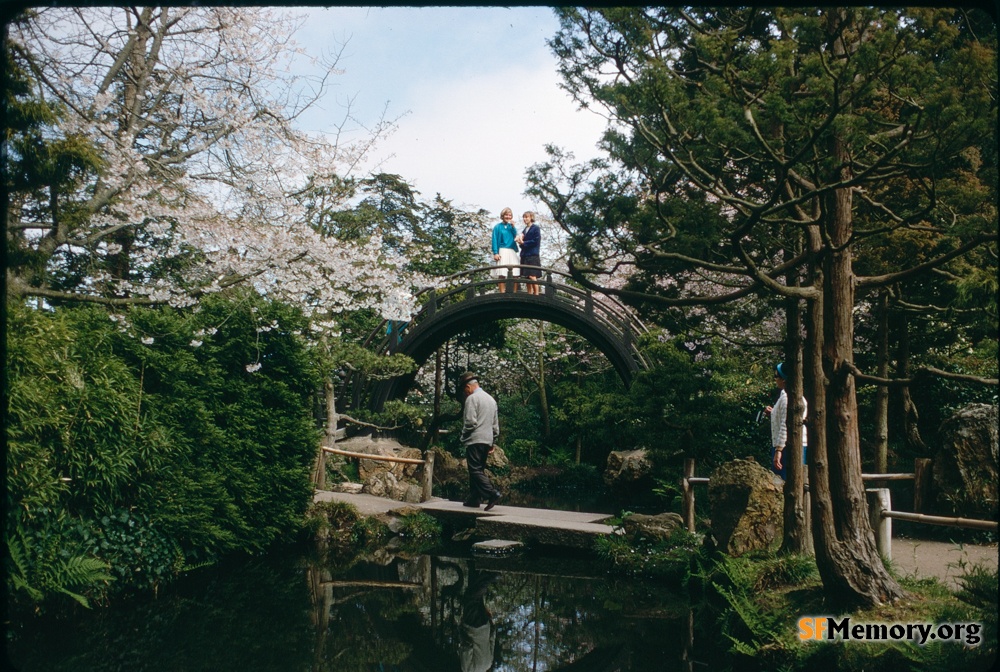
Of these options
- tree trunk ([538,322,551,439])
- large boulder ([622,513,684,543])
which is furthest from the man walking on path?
tree trunk ([538,322,551,439])

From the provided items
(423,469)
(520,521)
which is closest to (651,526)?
(520,521)

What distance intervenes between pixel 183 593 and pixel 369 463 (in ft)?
24.1

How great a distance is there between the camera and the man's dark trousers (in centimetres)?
1019

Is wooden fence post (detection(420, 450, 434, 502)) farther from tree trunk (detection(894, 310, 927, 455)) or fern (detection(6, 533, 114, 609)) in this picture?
tree trunk (detection(894, 310, 927, 455))

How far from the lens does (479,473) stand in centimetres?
1043

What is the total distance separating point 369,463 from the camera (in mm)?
14172

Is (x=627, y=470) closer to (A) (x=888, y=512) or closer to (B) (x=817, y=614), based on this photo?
(A) (x=888, y=512)

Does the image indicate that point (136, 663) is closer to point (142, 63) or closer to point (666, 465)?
point (142, 63)

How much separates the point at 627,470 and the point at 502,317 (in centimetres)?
432

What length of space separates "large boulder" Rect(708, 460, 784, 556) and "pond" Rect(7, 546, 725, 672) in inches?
31.6

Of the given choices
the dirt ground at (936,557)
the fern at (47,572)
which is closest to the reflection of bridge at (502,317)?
the dirt ground at (936,557)

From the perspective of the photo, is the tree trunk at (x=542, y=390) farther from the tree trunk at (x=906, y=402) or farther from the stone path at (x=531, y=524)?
the tree trunk at (x=906, y=402)

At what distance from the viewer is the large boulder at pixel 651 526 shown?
27.9 feet

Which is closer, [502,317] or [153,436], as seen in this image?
[153,436]
